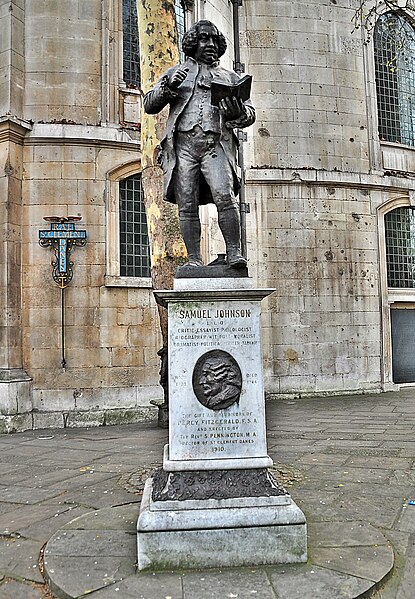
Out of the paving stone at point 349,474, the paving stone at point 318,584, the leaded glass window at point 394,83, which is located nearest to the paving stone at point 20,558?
the paving stone at point 318,584

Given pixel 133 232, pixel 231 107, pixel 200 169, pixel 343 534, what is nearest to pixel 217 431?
pixel 343 534

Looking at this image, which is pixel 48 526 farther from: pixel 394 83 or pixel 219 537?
pixel 394 83

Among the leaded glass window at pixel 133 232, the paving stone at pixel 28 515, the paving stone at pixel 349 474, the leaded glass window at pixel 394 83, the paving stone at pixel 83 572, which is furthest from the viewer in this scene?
the leaded glass window at pixel 394 83

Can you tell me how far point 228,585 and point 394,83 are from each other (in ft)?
51.0

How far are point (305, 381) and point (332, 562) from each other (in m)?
9.93

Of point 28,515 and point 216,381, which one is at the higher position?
point 216,381

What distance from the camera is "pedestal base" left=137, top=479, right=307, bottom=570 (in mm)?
3551

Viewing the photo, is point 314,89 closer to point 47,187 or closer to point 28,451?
point 47,187

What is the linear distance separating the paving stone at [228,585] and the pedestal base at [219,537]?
11 centimetres

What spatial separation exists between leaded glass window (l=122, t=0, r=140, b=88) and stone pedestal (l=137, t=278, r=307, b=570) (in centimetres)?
902

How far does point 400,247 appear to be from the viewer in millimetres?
15352

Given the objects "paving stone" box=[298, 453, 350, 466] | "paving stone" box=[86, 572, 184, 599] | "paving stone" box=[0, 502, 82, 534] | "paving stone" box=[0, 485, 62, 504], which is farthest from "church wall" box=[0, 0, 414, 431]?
"paving stone" box=[86, 572, 184, 599]

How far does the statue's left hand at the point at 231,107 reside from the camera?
419 centimetres

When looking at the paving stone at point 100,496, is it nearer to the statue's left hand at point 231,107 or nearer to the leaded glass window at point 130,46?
the statue's left hand at point 231,107
